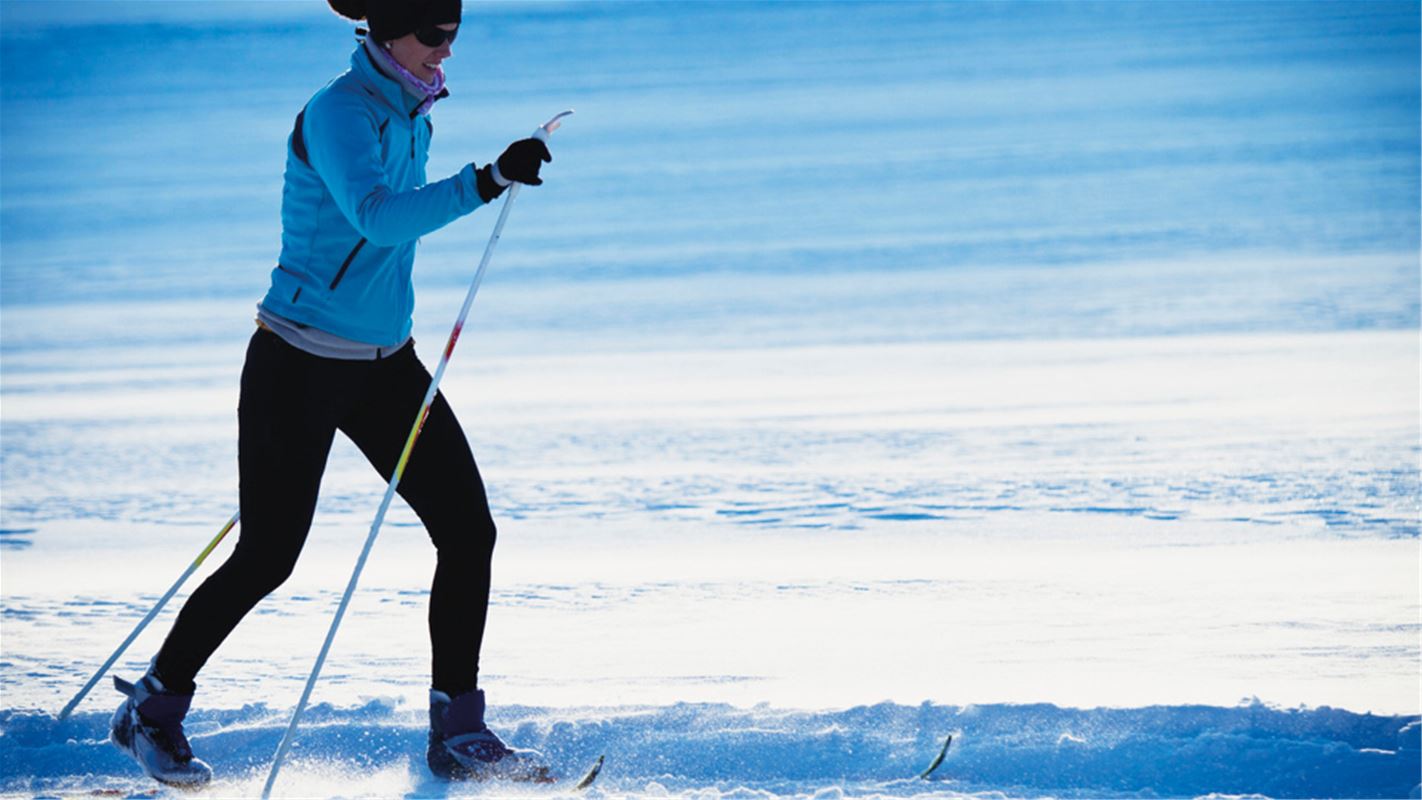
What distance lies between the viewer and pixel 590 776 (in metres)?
3.23

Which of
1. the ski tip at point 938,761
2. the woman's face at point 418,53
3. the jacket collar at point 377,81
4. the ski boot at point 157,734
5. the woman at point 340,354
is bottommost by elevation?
the ski boot at point 157,734

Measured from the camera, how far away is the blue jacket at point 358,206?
287 centimetres

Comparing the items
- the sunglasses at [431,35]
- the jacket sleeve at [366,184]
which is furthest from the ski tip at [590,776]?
the sunglasses at [431,35]

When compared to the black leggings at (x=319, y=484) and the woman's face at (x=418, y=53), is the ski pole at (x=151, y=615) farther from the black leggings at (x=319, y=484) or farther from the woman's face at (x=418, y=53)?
the woman's face at (x=418, y=53)

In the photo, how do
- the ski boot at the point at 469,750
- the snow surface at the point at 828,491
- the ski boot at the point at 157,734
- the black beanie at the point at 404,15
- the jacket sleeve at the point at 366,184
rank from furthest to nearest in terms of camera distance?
the snow surface at the point at 828,491 < the ski boot at the point at 469,750 < the ski boot at the point at 157,734 < the black beanie at the point at 404,15 < the jacket sleeve at the point at 366,184

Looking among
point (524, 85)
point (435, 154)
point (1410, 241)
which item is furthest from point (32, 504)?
point (524, 85)

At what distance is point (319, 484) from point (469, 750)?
22.4 inches

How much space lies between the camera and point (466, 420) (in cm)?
762

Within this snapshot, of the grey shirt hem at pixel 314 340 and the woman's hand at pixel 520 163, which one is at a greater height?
the woman's hand at pixel 520 163

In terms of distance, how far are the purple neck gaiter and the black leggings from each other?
47 cm

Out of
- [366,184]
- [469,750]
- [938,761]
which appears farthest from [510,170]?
[938,761]

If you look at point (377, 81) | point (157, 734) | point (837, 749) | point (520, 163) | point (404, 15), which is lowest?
point (157, 734)

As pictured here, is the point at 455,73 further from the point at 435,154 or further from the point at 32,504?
the point at 32,504

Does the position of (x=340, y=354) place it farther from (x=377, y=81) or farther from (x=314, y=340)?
(x=377, y=81)
